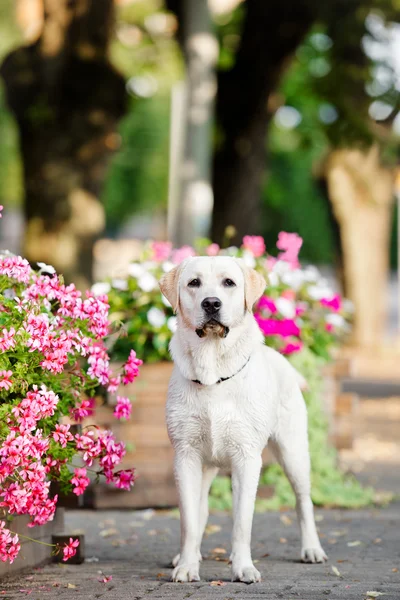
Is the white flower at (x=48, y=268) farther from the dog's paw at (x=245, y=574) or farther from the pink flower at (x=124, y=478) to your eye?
the dog's paw at (x=245, y=574)

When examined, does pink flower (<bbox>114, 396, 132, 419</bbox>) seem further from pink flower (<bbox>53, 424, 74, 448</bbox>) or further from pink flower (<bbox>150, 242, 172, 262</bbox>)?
pink flower (<bbox>150, 242, 172, 262</bbox>)

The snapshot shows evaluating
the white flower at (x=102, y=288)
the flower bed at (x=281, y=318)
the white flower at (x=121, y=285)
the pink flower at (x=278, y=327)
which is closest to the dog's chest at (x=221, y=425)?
the flower bed at (x=281, y=318)

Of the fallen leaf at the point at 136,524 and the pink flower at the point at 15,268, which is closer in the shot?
the pink flower at the point at 15,268

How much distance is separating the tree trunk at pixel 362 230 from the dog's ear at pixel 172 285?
23.3 m

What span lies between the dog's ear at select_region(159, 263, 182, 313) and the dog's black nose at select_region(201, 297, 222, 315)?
0.29 metres

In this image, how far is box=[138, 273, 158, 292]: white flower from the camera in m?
9.56

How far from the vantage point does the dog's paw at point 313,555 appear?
22.2 feet

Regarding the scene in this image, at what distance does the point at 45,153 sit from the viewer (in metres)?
15.1

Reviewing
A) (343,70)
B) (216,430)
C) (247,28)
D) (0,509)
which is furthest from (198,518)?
(343,70)

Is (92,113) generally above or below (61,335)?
above

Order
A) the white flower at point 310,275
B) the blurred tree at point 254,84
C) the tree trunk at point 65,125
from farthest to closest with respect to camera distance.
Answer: the blurred tree at point 254,84 → the tree trunk at point 65,125 → the white flower at point 310,275

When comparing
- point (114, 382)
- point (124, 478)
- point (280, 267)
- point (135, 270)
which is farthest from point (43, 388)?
point (280, 267)

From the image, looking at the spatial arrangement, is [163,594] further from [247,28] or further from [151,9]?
[151,9]

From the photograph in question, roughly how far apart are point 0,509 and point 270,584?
4.42 feet
